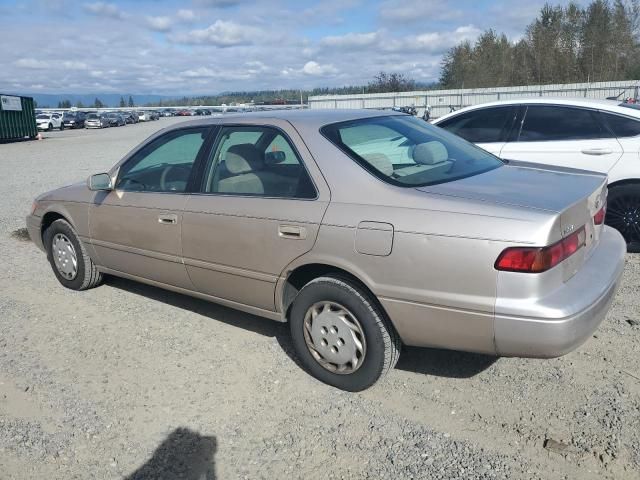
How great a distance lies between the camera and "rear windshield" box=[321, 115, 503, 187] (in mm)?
3439

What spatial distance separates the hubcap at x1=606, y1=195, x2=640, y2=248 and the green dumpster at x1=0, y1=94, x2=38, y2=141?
32938 millimetres

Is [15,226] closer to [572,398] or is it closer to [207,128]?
[207,128]

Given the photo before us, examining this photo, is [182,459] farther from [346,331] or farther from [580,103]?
[580,103]

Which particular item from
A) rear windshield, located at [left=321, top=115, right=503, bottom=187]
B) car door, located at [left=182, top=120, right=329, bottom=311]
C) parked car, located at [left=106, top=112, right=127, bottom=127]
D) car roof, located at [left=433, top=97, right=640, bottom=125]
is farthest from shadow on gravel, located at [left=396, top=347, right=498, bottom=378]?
parked car, located at [left=106, top=112, right=127, bottom=127]

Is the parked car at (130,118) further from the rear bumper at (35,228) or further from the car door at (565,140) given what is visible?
the car door at (565,140)

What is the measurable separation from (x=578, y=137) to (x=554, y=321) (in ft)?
13.0

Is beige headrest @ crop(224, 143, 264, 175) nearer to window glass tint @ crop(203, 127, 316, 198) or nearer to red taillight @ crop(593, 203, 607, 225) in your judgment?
window glass tint @ crop(203, 127, 316, 198)

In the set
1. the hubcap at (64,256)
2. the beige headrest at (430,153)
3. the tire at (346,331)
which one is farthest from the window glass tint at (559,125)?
the hubcap at (64,256)

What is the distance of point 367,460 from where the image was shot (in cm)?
286

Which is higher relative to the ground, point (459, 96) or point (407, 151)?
point (459, 96)

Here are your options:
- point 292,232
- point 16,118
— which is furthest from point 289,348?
point 16,118

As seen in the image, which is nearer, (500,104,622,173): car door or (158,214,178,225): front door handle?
(158,214,178,225): front door handle

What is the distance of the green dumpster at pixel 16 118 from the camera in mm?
31438

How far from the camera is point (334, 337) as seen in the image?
3438 mm
